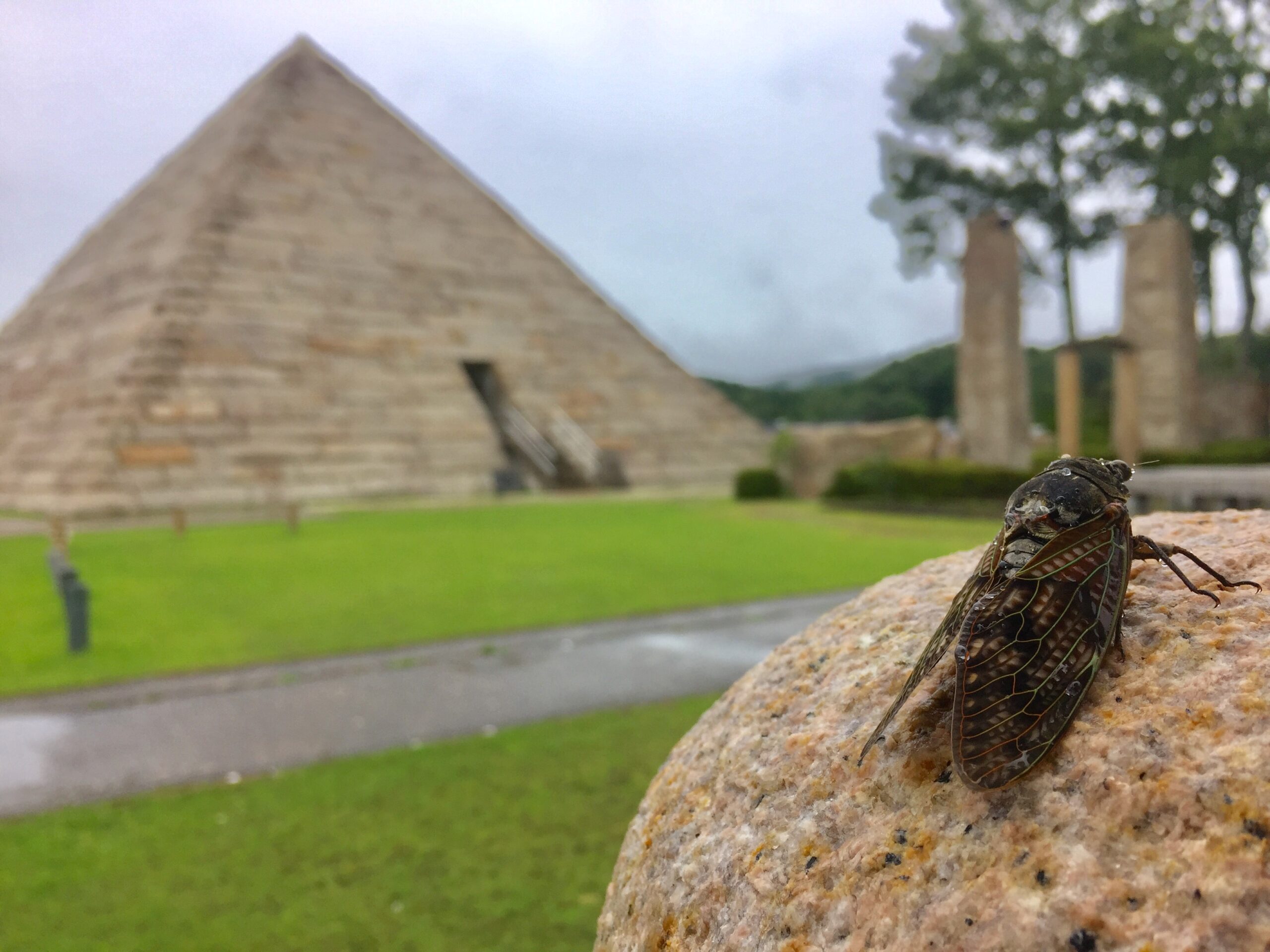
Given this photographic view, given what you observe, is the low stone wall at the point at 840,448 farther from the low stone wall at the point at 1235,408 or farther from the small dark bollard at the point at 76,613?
the small dark bollard at the point at 76,613

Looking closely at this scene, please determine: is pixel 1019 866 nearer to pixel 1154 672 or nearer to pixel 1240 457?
pixel 1154 672

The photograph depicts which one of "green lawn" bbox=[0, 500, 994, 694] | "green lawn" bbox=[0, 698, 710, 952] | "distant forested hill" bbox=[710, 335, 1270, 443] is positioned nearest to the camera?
"green lawn" bbox=[0, 698, 710, 952]

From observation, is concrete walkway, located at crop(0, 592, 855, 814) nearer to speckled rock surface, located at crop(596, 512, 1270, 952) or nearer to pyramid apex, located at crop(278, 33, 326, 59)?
speckled rock surface, located at crop(596, 512, 1270, 952)

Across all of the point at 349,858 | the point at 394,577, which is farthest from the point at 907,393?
the point at 349,858

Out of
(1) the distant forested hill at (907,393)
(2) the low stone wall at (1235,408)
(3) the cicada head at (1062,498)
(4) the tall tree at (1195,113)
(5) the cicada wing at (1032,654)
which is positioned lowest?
(5) the cicada wing at (1032,654)

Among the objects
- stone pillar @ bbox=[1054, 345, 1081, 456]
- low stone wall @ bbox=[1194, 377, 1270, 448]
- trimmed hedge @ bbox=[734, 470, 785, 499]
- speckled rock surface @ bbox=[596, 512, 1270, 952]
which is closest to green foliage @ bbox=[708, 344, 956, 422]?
low stone wall @ bbox=[1194, 377, 1270, 448]

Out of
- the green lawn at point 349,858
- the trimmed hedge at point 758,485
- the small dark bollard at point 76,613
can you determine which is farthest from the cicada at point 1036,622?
the trimmed hedge at point 758,485

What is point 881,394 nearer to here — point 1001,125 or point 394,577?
point 1001,125

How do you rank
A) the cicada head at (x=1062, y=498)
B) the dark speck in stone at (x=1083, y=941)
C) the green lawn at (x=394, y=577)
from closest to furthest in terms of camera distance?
the dark speck in stone at (x=1083, y=941), the cicada head at (x=1062, y=498), the green lawn at (x=394, y=577)

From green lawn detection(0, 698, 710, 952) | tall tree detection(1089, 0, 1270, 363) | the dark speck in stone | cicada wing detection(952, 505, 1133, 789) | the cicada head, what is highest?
tall tree detection(1089, 0, 1270, 363)
